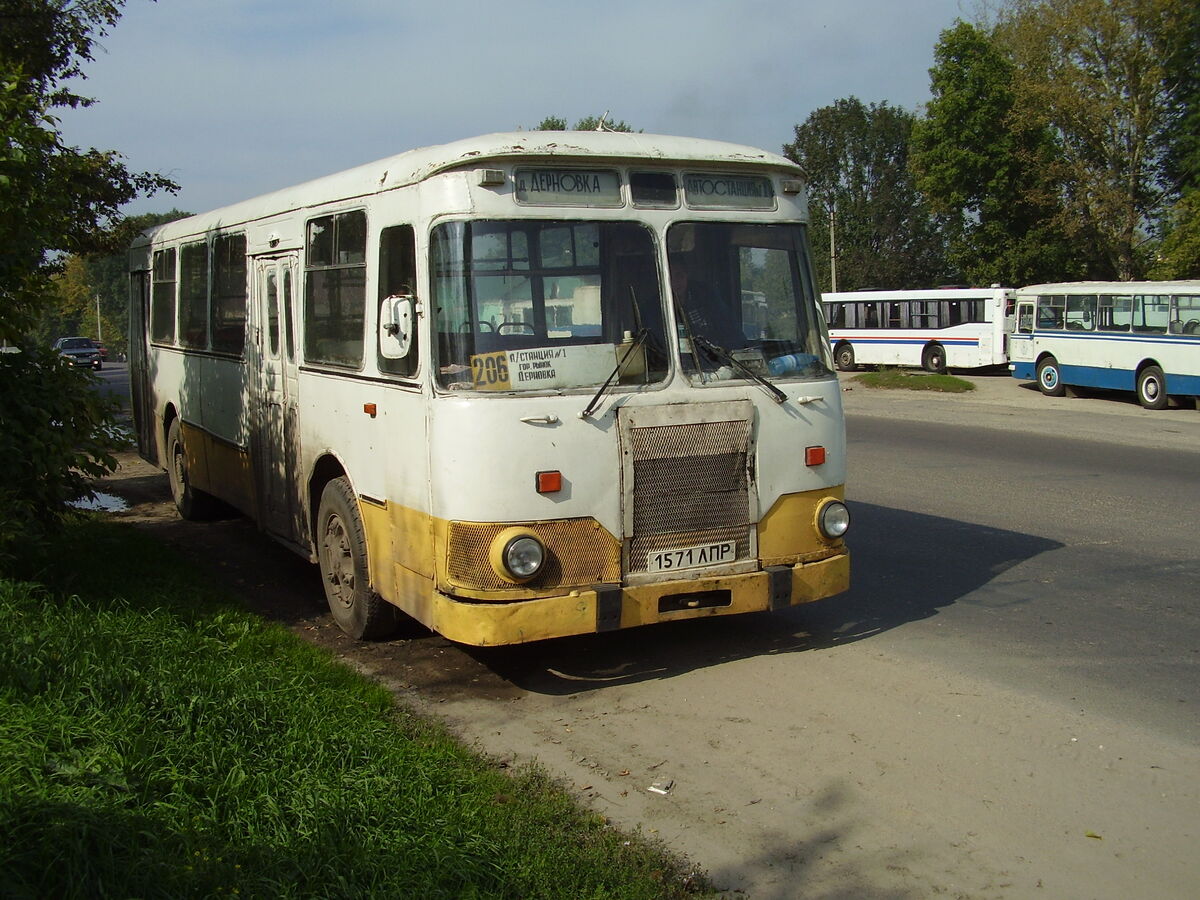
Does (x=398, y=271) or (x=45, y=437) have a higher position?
(x=398, y=271)

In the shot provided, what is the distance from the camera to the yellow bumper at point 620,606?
572 centimetres

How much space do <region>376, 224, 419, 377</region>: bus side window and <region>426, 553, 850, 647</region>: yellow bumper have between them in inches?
49.8

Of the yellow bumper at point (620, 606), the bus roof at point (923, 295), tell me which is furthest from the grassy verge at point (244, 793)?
the bus roof at point (923, 295)

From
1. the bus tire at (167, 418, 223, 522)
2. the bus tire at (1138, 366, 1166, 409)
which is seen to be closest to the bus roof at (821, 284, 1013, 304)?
the bus tire at (1138, 366, 1166, 409)

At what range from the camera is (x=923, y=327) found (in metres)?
36.1

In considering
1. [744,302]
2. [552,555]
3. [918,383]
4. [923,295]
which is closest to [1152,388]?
[918,383]

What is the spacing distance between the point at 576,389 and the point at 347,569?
7.33 ft

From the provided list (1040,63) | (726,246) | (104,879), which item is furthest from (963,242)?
(104,879)

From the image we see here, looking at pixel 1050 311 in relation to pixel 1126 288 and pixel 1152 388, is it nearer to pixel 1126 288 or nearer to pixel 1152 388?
pixel 1126 288

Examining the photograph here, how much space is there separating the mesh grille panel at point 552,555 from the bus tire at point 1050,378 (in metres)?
22.8

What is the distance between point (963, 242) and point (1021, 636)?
4075 centimetres

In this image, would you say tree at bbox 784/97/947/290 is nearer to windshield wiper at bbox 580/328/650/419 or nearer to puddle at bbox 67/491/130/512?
puddle at bbox 67/491/130/512

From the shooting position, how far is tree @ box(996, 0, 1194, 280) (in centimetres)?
3544

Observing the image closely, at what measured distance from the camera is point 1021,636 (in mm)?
6949
